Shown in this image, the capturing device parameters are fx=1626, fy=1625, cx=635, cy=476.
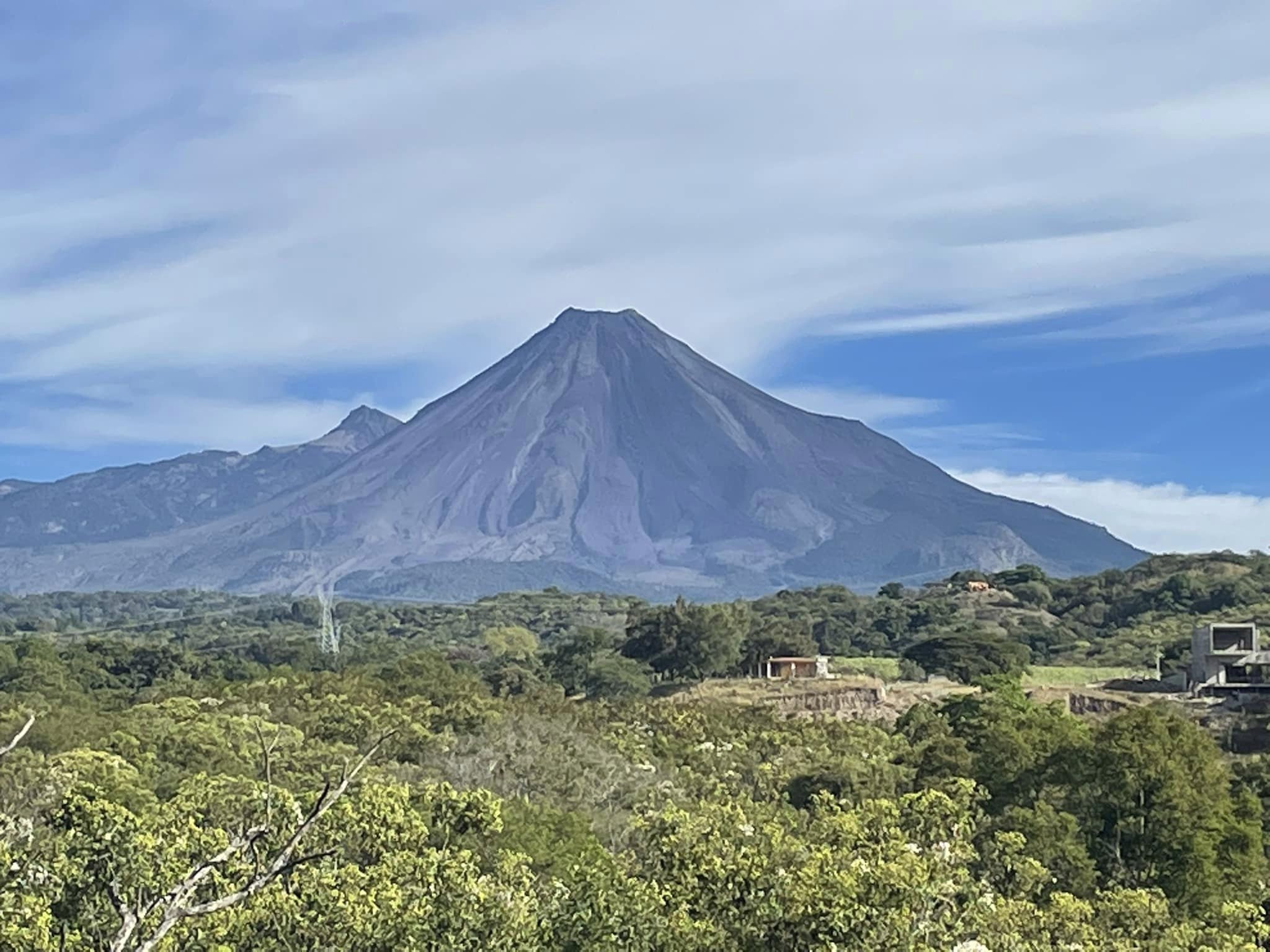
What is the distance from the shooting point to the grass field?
50.7 meters

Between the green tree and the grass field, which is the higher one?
the green tree

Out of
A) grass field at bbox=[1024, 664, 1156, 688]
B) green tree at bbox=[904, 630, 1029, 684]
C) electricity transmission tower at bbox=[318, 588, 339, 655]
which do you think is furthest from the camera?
electricity transmission tower at bbox=[318, 588, 339, 655]

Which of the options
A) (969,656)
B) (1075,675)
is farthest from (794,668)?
(1075,675)

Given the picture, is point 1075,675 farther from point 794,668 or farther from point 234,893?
point 234,893

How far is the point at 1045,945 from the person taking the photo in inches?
552

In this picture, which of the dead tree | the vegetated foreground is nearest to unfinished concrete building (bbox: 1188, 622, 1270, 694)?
the vegetated foreground

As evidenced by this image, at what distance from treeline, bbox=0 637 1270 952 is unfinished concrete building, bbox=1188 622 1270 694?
8.44 m

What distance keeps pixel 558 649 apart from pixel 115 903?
56373mm

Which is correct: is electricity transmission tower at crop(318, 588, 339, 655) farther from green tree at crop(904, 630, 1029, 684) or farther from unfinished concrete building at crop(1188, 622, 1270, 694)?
unfinished concrete building at crop(1188, 622, 1270, 694)

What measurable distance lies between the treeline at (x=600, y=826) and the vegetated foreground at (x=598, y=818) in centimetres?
5

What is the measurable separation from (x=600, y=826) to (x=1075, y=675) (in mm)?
32345

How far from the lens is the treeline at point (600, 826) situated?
1270cm

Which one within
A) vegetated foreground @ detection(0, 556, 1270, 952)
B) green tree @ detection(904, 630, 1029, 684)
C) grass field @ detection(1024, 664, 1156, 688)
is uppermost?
green tree @ detection(904, 630, 1029, 684)

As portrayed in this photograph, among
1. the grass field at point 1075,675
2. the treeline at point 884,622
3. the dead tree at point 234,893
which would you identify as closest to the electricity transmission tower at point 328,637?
the treeline at point 884,622
